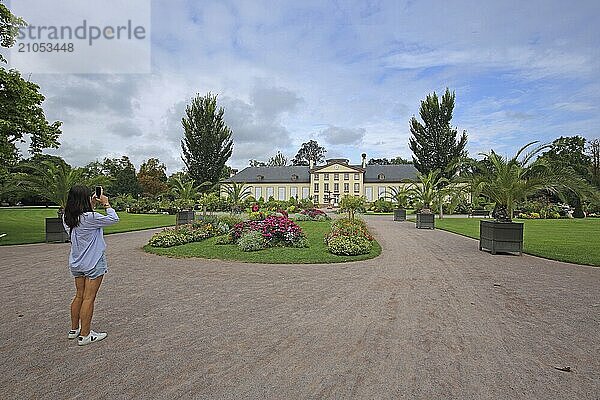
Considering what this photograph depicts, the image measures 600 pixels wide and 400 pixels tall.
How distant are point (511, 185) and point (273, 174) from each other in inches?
2347

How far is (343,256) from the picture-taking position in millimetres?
11094

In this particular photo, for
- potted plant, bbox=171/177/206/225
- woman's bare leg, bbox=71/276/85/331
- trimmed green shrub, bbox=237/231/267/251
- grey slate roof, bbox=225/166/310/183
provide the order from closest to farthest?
woman's bare leg, bbox=71/276/85/331 → trimmed green shrub, bbox=237/231/267/251 → potted plant, bbox=171/177/206/225 → grey slate roof, bbox=225/166/310/183

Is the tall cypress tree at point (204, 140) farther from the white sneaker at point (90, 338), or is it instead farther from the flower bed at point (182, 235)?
the white sneaker at point (90, 338)

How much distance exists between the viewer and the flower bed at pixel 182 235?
13.4 meters

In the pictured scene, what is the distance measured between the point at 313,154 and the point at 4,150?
88.8 m

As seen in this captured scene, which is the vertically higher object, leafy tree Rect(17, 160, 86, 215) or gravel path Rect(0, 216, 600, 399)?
leafy tree Rect(17, 160, 86, 215)

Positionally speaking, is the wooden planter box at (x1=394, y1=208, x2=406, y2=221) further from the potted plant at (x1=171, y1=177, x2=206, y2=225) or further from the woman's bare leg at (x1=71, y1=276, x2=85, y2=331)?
the woman's bare leg at (x1=71, y1=276, x2=85, y2=331)

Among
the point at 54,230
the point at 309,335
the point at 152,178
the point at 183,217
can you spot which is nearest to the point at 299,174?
the point at 152,178

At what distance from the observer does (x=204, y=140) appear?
33062 mm

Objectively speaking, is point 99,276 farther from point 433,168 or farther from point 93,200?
point 433,168

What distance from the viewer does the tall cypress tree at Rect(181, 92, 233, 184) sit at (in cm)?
3312

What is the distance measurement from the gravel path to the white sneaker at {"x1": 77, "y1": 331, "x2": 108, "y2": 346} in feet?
0.33

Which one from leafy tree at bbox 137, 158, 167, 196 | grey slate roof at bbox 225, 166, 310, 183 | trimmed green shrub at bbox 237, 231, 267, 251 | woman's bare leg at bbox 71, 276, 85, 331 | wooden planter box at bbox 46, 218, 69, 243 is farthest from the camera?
grey slate roof at bbox 225, 166, 310, 183

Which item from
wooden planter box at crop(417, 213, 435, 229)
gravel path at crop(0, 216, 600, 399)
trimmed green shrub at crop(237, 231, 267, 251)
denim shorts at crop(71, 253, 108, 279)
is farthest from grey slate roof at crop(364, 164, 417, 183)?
denim shorts at crop(71, 253, 108, 279)
